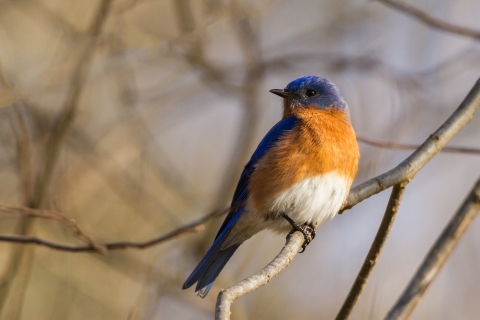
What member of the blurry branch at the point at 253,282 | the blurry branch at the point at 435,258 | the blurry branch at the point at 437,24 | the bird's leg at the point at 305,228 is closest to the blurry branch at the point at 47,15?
the bird's leg at the point at 305,228

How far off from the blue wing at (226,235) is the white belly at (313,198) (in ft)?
1.35

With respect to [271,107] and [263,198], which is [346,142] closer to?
[263,198]

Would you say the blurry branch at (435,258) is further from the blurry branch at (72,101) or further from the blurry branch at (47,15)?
the blurry branch at (47,15)

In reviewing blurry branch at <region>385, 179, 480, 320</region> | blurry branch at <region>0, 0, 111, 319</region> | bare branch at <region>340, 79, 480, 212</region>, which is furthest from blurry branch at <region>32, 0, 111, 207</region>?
blurry branch at <region>385, 179, 480, 320</region>

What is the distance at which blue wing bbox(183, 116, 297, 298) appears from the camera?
184 inches

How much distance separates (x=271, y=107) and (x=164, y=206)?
71.4 inches

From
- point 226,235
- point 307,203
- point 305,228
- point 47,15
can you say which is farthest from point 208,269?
point 47,15

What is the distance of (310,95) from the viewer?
17.3ft

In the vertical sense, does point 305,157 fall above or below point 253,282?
above

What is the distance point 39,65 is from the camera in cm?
622

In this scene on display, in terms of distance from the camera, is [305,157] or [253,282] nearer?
[253,282]

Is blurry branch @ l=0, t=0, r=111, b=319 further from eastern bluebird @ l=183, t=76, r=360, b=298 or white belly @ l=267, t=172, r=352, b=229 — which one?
white belly @ l=267, t=172, r=352, b=229

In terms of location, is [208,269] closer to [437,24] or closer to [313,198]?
[313,198]

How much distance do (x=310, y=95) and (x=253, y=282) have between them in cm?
304
